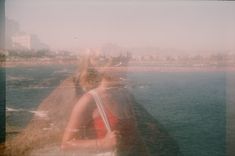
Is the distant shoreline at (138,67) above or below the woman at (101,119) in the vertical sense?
above

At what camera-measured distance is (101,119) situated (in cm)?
222

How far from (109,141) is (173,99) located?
30.7 inches

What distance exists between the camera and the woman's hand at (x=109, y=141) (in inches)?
86.0

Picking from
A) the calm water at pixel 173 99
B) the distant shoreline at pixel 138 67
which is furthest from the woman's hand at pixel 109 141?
the distant shoreline at pixel 138 67

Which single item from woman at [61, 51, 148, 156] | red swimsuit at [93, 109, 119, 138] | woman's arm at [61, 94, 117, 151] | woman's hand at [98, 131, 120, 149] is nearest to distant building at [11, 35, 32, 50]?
woman at [61, 51, 148, 156]

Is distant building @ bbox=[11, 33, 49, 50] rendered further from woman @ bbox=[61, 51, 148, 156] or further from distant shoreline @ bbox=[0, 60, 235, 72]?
woman @ bbox=[61, 51, 148, 156]

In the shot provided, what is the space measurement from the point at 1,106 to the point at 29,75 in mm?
411

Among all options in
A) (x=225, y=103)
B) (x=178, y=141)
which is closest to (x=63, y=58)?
(x=178, y=141)

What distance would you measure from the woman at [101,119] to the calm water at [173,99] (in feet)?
0.53

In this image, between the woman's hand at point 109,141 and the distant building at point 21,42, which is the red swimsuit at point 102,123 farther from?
the distant building at point 21,42

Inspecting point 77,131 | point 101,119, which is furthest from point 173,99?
point 77,131

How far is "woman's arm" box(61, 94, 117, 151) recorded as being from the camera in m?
2.19

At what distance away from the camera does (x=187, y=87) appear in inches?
91.9

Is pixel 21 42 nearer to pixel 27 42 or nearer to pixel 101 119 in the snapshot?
pixel 27 42
